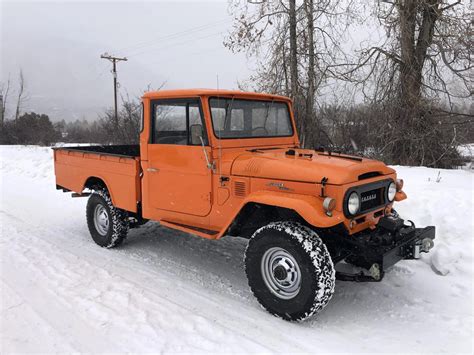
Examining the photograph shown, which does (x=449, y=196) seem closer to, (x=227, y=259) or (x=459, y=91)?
(x=227, y=259)

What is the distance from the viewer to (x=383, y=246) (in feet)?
11.9

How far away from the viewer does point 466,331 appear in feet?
11.2

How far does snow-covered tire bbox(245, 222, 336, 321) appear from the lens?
3.38 m

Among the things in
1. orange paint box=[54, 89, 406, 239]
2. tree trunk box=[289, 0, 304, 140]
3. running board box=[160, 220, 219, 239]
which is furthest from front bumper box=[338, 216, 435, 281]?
tree trunk box=[289, 0, 304, 140]

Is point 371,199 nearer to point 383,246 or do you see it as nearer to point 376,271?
point 383,246

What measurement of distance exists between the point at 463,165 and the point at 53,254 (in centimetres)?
942

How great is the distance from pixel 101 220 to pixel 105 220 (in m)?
0.11

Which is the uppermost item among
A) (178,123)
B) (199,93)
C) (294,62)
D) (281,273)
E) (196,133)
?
(294,62)

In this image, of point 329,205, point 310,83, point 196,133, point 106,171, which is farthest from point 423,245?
point 310,83

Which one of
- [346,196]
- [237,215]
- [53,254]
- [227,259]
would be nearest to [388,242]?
[346,196]

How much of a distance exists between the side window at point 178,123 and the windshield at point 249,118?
0.65 ft

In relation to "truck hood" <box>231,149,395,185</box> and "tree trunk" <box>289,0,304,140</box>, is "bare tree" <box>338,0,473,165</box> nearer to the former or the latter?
"tree trunk" <box>289,0,304,140</box>

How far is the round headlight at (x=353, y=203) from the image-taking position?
11.4 feet

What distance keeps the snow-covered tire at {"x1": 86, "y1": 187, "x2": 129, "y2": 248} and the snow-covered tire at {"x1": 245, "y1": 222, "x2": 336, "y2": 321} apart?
2.48m
